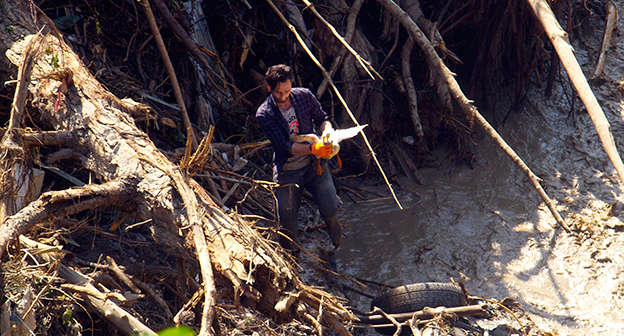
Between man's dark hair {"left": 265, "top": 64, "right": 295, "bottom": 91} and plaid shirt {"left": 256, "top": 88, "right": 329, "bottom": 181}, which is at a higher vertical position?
man's dark hair {"left": 265, "top": 64, "right": 295, "bottom": 91}

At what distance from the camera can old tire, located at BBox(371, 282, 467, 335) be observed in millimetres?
3182

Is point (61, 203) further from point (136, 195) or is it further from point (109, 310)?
point (109, 310)

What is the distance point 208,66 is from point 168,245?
2.19 meters

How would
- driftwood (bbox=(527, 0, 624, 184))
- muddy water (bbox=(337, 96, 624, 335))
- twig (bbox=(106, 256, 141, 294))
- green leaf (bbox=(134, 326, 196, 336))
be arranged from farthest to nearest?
muddy water (bbox=(337, 96, 624, 335)), driftwood (bbox=(527, 0, 624, 184)), twig (bbox=(106, 256, 141, 294)), green leaf (bbox=(134, 326, 196, 336))

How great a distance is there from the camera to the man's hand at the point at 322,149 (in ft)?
10.1

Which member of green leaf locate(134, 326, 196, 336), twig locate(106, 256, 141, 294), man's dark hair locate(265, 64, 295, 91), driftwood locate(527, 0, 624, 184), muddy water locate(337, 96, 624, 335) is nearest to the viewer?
green leaf locate(134, 326, 196, 336)

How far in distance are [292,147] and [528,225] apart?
2397 mm

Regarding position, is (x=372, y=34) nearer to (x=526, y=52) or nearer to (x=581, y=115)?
(x=526, y=52)

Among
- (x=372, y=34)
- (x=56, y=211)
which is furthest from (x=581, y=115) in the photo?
(x=56, y=211)

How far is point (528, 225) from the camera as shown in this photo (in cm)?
404

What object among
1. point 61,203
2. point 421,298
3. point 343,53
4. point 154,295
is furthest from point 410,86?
point 61,203

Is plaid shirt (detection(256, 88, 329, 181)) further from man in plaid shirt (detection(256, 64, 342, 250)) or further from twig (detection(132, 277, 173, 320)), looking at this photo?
twig (detection(132, 277, 173, 320))

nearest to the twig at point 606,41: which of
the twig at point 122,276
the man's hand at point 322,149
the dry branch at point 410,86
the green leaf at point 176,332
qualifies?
the dry branch at point 410,86

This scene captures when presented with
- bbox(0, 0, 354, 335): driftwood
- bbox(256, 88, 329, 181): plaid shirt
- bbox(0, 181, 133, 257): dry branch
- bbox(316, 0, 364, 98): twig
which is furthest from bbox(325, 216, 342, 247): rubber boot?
bbox(0, 181, 133, 257): dry branch
